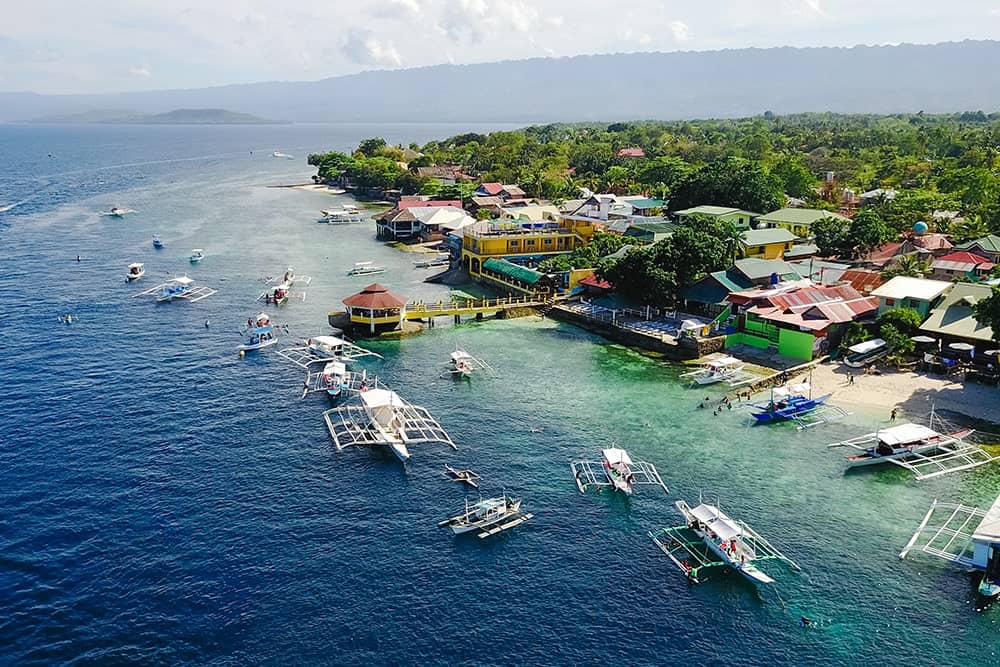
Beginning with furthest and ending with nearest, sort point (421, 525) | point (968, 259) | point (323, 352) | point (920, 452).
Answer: point (968, 259)
point (323, 352)
point (920, 452)
point (421, 525)

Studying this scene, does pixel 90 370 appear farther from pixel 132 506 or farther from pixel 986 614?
pixel 986 614

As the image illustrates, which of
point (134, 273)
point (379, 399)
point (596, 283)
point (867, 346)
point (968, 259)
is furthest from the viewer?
point (134, 273)

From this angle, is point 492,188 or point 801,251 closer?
point 801,251

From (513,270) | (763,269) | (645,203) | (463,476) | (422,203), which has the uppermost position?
(645,203)

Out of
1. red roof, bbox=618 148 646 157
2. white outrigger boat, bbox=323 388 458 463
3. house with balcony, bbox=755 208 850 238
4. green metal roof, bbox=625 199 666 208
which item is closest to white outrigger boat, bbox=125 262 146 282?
white outrigger boat, bbox=323 388 458 463

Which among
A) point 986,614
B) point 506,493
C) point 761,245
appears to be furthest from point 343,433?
point 761,245

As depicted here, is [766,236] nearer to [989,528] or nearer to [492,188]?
[989,528]

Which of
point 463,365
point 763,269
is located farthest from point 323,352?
point 763,269
